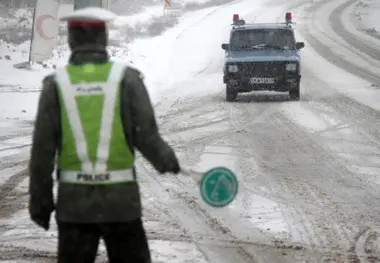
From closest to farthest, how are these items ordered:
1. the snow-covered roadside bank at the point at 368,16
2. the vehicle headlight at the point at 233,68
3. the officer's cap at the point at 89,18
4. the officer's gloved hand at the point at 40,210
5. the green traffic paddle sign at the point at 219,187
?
the officer's cap at the point at 89,18 < the officer's gloved hand at the point at 40,210 < the green traffic paddle sign at the point at 219,187 < the vehicle headlight at the point at 233,68 < the snow-covered roadside bank at the point at 368,16

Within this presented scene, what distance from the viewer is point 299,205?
8.51m

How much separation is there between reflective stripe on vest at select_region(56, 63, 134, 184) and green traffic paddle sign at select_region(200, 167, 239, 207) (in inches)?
22.8

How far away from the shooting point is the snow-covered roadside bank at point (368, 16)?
39906mm

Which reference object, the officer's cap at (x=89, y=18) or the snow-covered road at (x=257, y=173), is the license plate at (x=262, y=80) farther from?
the officer's cap at (x=89, y=18)

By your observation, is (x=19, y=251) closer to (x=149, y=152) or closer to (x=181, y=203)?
(x=181, y=203)

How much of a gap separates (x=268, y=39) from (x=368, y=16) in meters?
28.1

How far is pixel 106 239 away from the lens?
3.89 meters

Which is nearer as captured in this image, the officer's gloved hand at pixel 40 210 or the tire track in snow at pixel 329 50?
the officer's gloved hand at pixel 40 210

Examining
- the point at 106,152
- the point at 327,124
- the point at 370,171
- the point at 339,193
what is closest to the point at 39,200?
the point at 106,152

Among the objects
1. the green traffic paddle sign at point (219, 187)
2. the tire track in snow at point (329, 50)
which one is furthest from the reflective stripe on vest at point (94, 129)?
the tire track in snow at point (329, 50)

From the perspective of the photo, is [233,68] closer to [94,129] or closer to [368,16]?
[94,129]

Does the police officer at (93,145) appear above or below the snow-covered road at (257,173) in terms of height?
above

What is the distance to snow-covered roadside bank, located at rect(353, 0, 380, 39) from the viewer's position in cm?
3991

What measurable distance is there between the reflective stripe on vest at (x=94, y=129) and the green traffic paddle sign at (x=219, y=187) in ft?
1.90
